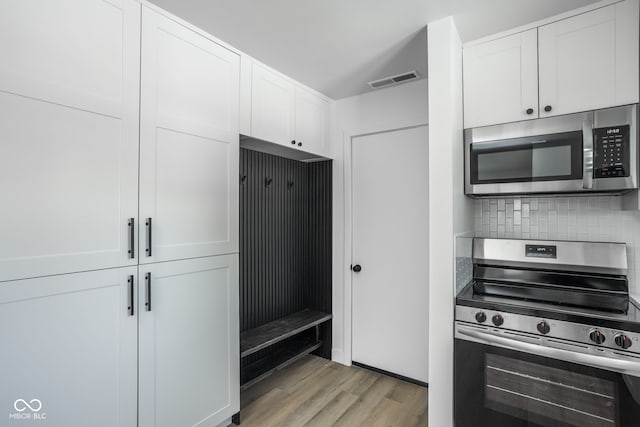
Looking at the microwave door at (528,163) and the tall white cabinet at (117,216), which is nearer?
the tall white cabinet at (117,216)

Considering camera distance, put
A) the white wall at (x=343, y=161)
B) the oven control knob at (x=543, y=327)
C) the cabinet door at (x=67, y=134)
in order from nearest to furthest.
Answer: the cabinet door at (x=67, y=134)
the oven control knob at (x=543, y=327)
the white wall at (x=343, y=161)

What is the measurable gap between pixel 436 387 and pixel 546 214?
52.4 inches

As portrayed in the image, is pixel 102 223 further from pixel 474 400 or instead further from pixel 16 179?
pixel 474 400

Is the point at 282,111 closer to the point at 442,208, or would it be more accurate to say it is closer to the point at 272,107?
the point at 272,107

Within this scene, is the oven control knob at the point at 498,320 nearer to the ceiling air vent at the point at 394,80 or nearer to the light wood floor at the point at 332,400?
the light wood floor at the point at 332,400


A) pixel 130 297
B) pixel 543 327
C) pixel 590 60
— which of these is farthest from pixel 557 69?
pixel 130 297

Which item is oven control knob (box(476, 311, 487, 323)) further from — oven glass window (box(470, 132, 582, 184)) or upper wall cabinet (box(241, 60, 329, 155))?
upper wall cabinet (box(241, 60, 329, 155))

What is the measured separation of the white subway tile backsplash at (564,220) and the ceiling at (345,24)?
1.12 metres

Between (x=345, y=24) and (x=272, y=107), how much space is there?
0.81m

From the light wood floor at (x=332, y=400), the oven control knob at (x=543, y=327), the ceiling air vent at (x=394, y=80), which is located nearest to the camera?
the oven control knob at (x=543, y=327)

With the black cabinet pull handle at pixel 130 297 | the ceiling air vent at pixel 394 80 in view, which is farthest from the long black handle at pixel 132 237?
the ceiling air vent at pixel 394 80

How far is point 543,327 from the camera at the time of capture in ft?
5.37

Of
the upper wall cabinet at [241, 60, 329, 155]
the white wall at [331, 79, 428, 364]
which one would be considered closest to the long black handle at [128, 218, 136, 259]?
the upper wall cabinet at [241, 60, 329, 155]

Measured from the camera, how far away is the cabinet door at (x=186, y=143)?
1729 mm
